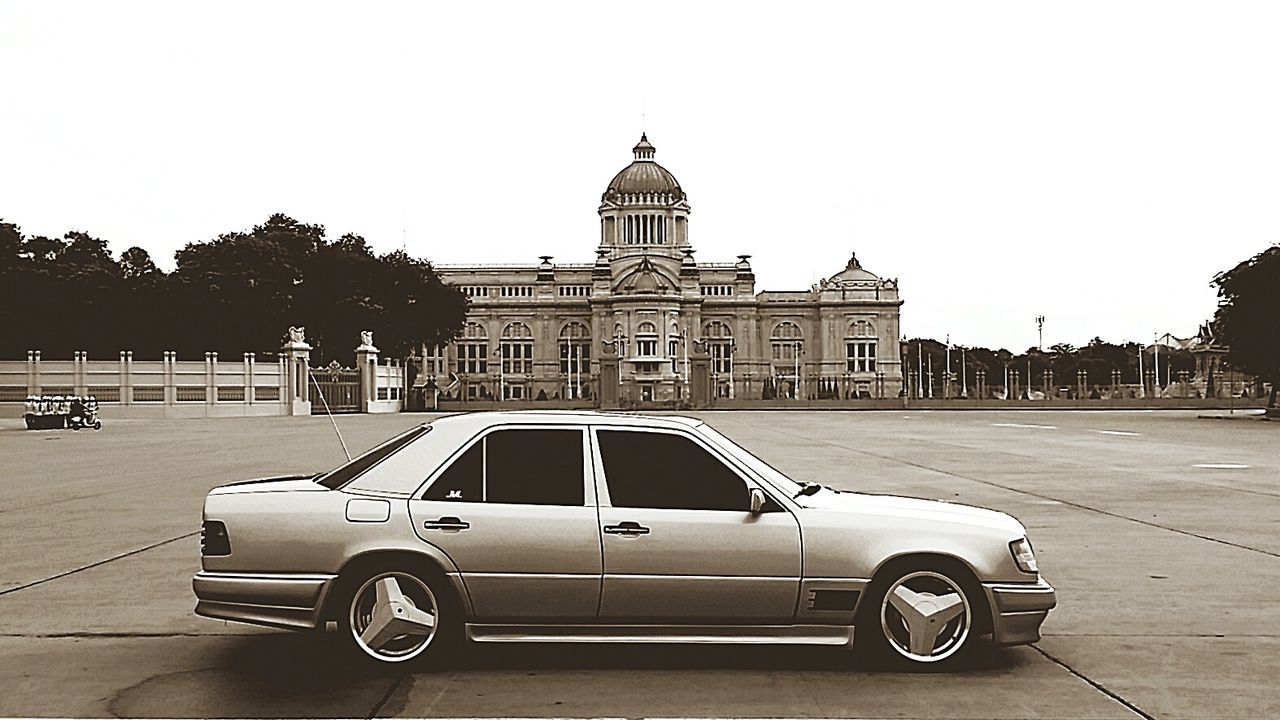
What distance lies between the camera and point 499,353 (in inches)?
5787

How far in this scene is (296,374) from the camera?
230 feet

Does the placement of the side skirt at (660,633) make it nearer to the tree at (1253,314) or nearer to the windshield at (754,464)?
the windshield at (754,464)

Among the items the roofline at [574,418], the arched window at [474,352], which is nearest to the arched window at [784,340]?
the arched window at [474,352]

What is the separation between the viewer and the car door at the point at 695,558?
7320mm

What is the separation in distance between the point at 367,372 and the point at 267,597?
2825 inches

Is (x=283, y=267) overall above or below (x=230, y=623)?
above

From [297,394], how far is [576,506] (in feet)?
215

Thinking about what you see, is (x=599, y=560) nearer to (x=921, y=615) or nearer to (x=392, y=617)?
(x=392, y=617)

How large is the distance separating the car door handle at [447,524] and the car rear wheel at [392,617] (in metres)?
0.28

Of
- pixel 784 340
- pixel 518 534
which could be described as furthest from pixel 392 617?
pixel 784 340

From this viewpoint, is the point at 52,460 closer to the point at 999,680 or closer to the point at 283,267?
the point at 999,680

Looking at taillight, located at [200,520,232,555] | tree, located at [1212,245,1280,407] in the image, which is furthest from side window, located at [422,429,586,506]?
tree, located at [1212,245,1280,407]

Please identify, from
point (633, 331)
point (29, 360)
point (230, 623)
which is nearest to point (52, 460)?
point (230, 623)

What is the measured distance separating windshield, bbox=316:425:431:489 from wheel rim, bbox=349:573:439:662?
0.65m
